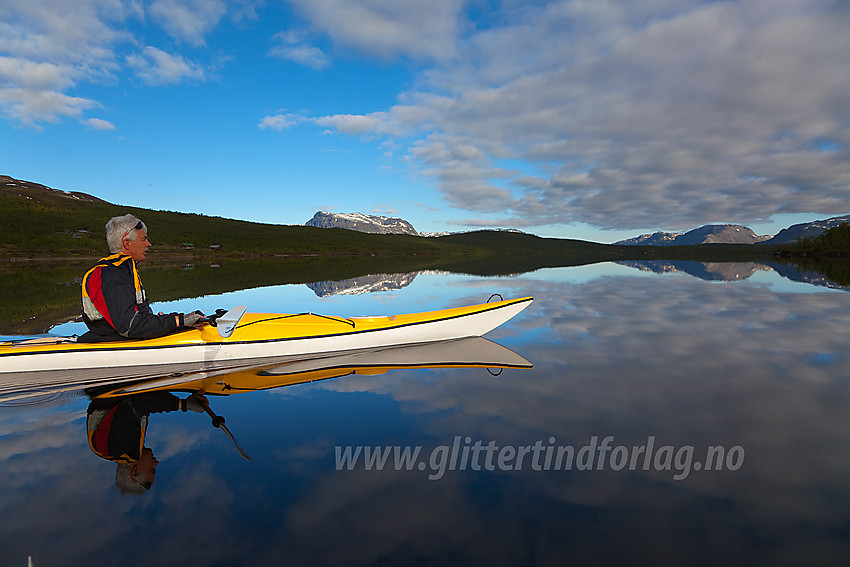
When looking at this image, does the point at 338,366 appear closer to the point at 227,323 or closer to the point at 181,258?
the point at 227,323

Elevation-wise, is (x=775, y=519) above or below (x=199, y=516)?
above

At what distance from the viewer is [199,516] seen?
4.05 m

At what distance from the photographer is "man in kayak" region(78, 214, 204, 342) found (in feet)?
25.2

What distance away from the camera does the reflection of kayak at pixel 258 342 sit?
8031mm

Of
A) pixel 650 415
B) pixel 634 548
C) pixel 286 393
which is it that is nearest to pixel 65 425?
pixel 286 393

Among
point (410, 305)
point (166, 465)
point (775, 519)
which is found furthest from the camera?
point (410, 305)

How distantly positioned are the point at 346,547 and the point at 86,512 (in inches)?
116

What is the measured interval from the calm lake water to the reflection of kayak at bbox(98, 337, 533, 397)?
572 mm

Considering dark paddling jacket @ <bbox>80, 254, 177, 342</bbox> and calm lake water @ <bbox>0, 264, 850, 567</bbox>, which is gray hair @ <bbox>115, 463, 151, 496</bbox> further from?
dark paddling jacket @ <bbox>80, 254, 177, 342</bbox>

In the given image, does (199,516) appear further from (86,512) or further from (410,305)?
(410,305)

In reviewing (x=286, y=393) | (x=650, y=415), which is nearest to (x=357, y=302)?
(x=286, y=393)

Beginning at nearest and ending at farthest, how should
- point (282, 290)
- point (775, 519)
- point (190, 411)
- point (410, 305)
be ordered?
point (775, 519) < point (190, 411) < point (410, 305) < point (282, 290)

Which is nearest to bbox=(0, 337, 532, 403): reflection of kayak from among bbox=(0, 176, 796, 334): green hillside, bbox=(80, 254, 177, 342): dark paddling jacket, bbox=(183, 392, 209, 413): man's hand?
bbox=(183, 392, 209, 413): man's hand

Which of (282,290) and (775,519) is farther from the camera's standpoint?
(282,290)
